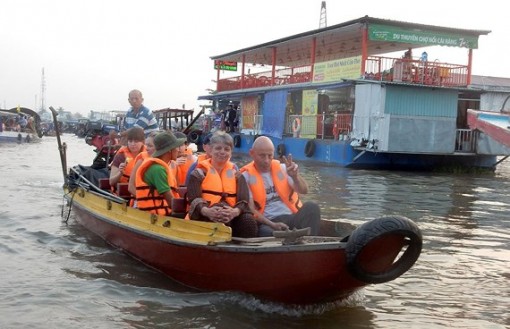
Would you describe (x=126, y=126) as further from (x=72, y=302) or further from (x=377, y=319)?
(x=377, y=319)

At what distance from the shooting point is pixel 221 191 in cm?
542

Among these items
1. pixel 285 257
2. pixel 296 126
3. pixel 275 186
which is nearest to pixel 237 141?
pixel 296 126

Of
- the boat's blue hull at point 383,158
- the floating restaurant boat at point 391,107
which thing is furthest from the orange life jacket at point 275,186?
the boat's blue hull at point 383,158

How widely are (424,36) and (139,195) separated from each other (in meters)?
17.1

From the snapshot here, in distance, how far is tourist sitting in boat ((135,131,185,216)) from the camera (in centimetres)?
602

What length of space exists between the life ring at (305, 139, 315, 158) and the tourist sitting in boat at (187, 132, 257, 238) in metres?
16.6

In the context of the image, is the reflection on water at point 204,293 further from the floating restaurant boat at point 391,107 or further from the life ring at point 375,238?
the floating restaurant boat at point 391,107

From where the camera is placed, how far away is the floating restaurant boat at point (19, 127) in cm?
3469

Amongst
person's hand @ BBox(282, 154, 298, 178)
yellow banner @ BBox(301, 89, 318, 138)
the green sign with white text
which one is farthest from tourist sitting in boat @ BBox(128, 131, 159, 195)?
yellow banner @ BBox(301, 89, 318, 138)

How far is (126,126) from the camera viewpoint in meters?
9.49

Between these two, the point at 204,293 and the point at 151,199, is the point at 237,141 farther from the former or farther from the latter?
the point at 204,293

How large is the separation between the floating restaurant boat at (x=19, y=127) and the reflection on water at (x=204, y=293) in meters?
26.1

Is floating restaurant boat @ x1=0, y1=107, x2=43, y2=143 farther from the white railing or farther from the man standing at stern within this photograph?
the man standing at stern

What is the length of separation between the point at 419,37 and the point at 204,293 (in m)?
17.6
